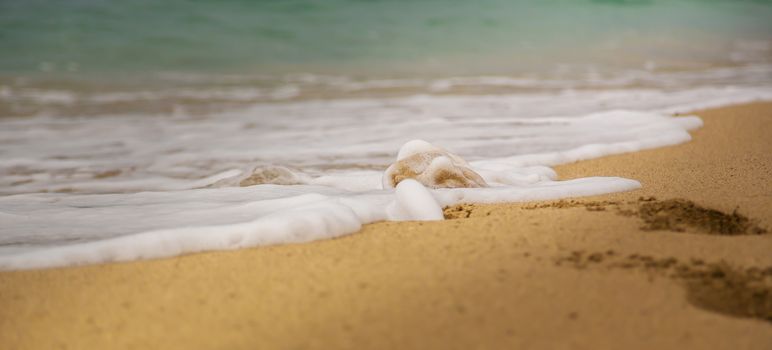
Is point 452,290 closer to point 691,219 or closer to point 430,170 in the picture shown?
point 691,219

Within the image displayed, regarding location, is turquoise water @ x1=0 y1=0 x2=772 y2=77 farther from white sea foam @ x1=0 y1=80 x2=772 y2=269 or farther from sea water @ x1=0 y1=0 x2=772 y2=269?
white sea foam @ x1=0 y1=80 x2=772 y2=269

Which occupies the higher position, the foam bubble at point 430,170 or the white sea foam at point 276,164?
the foam bubble at point 430,170

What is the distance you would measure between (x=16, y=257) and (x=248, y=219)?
670 millimetres

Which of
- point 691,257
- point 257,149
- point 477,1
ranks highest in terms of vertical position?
point 477,1

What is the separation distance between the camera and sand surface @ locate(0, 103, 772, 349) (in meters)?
1.39

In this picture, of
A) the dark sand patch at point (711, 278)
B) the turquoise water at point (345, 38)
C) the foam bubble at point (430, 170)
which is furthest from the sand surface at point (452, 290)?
the turquoise water at point (345, 38)

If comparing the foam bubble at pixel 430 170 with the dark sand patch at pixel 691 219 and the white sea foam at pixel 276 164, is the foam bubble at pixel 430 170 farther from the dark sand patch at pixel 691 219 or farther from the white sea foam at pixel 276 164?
the dark sand patch at pixel 691 219

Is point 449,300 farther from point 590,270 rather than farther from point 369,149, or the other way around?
point 369,149

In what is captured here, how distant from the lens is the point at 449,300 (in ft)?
4.99

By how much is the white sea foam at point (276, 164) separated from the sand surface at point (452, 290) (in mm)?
130

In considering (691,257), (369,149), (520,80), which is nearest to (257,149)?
(369,149)

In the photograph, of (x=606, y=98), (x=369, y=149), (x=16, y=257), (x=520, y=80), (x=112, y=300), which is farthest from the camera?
(x=520, y=80)

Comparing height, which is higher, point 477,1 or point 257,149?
point 477,1

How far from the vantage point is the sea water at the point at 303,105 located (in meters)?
2.40
